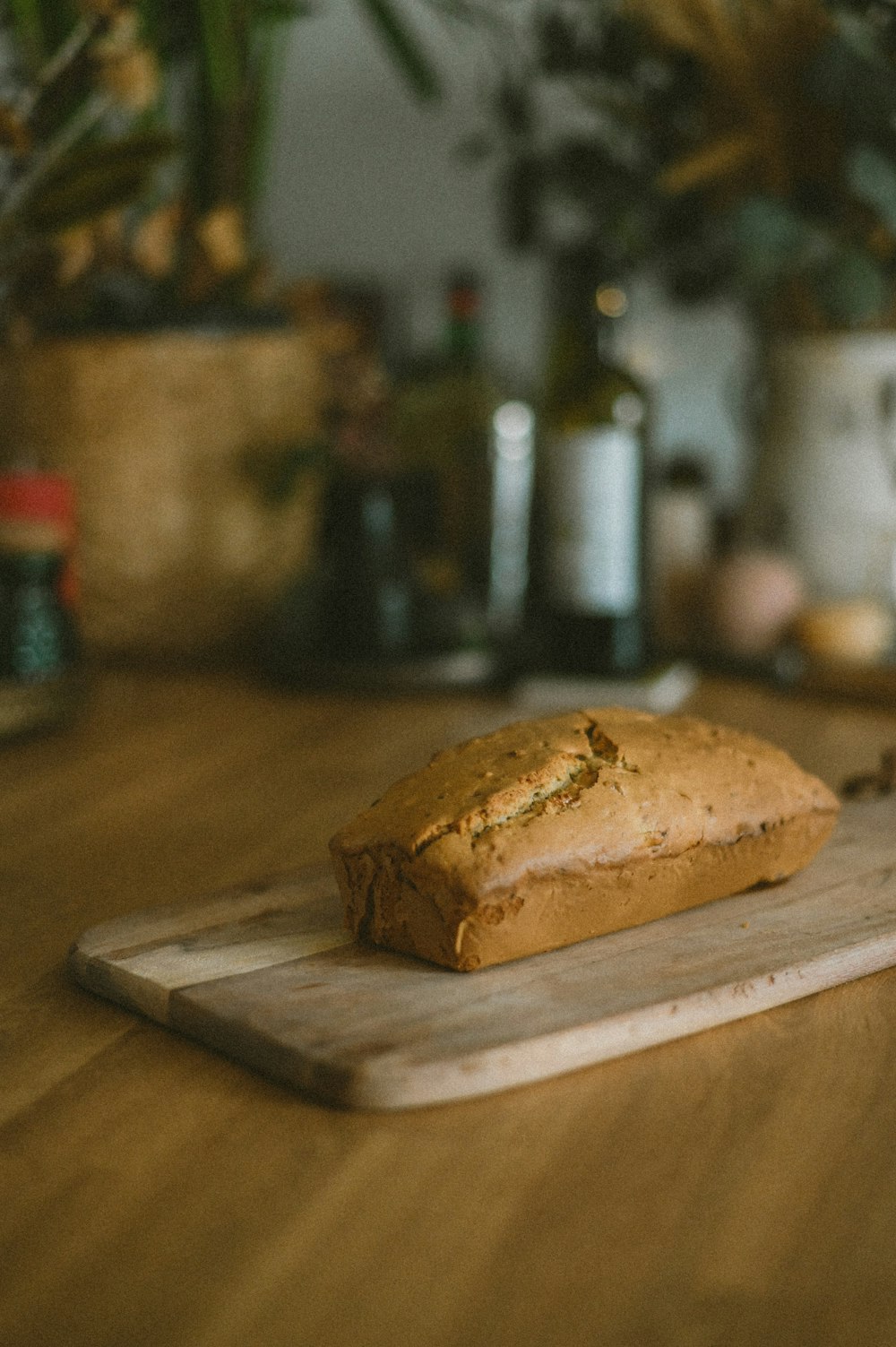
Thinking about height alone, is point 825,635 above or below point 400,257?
below

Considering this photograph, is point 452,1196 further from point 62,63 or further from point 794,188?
point 794,188

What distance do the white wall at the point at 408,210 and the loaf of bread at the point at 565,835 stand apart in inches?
61.4

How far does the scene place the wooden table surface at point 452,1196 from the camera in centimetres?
38

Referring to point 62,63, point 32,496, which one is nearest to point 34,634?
point 32,496

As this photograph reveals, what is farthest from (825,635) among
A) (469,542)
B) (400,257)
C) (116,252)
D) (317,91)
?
(317,91)

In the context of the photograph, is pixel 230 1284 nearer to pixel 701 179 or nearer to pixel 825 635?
pixel 825 635

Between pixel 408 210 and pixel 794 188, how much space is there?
43.2 inches

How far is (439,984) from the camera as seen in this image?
0.56 m

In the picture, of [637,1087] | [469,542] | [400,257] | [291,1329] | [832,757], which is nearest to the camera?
[291,1329]

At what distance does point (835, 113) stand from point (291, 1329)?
1352 mm

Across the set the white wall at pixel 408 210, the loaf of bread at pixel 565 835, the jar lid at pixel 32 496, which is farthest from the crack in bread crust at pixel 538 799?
the white wall at pixel 408 210

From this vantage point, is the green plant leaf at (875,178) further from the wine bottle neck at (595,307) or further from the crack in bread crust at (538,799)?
the crack in bread crust at (538,799)

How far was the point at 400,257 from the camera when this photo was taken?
2.40 m

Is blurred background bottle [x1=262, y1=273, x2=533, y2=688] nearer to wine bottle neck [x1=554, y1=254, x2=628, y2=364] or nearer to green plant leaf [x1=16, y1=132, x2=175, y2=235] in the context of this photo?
wine bottle neck [x1=554, y1=254, x2=628, y2=364]
